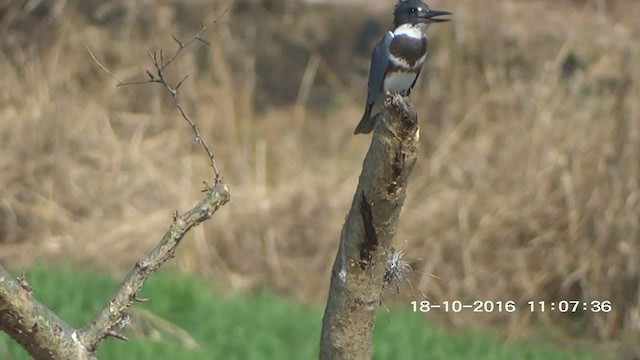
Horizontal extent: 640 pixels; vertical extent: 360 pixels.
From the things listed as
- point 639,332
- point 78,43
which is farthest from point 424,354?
point 78,43

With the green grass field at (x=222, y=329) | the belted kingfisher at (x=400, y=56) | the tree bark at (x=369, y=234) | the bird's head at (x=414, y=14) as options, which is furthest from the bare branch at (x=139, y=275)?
the green grass field at (x=222, y=329)

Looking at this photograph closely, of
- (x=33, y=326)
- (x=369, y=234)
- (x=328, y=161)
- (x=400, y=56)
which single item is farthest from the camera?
(x=328, y=161)

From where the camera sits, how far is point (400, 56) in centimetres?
396

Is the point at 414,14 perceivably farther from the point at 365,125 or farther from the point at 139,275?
the point at 139,275

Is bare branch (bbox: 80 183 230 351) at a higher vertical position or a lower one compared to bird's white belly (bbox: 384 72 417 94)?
lower

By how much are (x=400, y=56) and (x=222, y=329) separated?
2231 millimetres

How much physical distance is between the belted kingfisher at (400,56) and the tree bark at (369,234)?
180 cm

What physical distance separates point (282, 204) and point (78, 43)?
2.33 metres

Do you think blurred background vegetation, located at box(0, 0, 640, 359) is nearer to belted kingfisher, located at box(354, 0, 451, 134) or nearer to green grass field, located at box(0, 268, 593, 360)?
green grass field, located at box(0, 268, 593, 360)

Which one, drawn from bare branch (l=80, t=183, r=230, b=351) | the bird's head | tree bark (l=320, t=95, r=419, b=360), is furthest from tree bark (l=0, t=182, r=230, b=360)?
the bird's head

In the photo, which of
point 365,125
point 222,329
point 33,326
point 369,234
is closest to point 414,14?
point 365,125

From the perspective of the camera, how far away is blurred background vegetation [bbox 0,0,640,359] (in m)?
6.88

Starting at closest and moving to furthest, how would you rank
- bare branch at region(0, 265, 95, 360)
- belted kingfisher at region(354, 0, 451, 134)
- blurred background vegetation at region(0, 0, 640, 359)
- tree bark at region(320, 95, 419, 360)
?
bare branch at region(0, 265, 95, 360) < tree bark at region(320, 95, 419, 360) < belted kingfisher at region(354, 0, 451, 134) < blurred background vegetation at region(0, 0, 640, 359)

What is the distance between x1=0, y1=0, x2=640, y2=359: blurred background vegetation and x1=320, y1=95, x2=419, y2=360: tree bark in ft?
14.5
